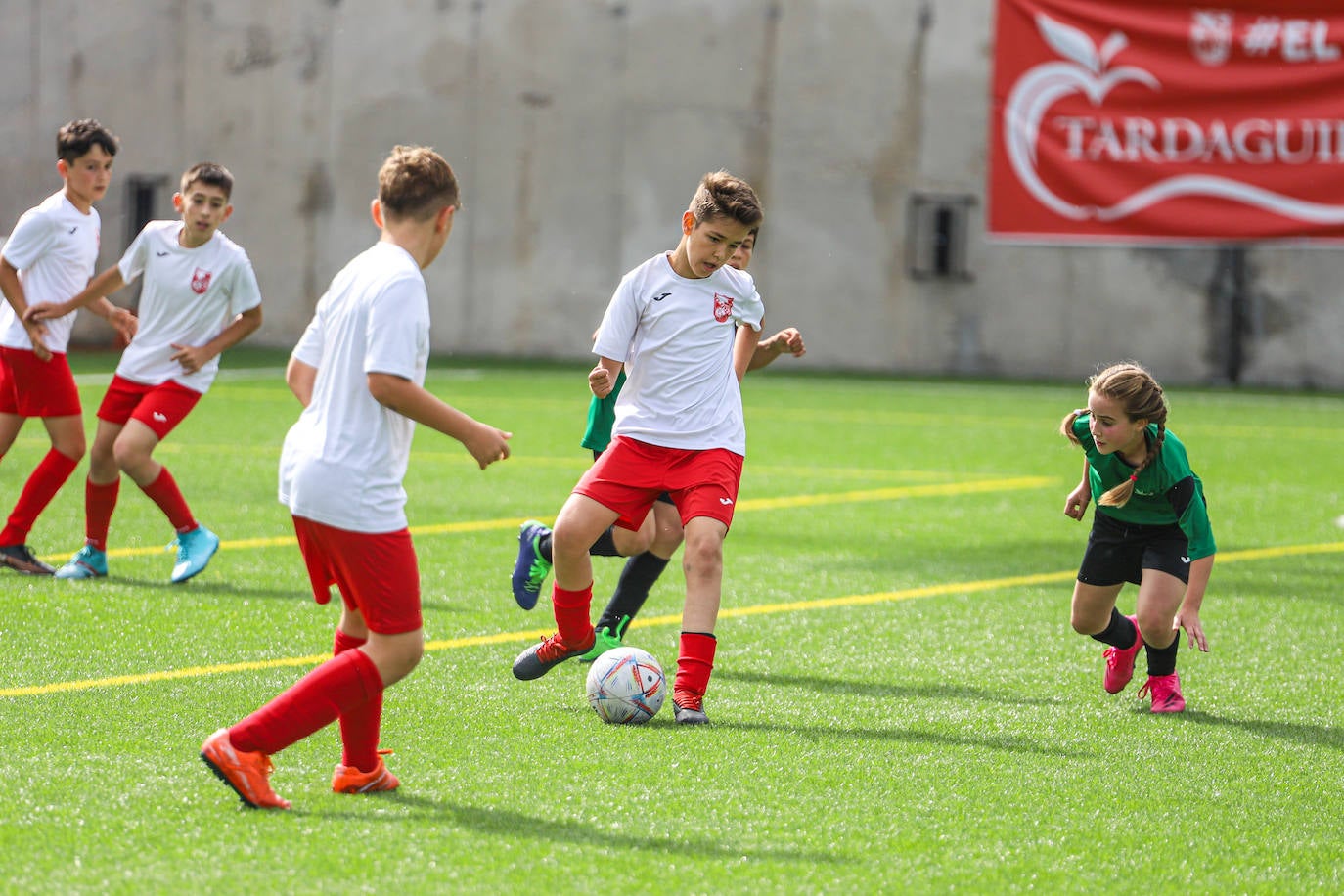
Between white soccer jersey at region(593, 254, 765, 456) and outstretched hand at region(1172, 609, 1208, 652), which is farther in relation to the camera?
white soccer jersey at region(593, 254, 765, 456)

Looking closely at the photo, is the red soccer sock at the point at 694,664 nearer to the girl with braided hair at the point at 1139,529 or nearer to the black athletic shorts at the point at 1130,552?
the girl with braided hair at the point at 1139,529

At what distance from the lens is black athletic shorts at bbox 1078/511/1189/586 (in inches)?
227

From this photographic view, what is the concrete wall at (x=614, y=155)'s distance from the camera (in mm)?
22688

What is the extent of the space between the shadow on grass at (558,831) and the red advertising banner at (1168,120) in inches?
770

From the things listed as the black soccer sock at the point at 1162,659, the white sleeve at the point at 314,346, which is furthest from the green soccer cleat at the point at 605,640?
the white sleeve at the point at 314,346

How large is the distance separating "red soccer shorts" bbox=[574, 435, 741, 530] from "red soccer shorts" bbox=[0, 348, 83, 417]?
11.2ft

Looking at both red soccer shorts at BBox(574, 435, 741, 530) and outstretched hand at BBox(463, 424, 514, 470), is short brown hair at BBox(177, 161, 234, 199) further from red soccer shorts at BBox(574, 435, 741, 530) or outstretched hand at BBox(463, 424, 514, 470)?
outstretched hand at BBox(463, 424, 514, 470)

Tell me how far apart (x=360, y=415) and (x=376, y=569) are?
367 mm

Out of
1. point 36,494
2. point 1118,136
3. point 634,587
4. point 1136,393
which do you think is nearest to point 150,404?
point 36,494

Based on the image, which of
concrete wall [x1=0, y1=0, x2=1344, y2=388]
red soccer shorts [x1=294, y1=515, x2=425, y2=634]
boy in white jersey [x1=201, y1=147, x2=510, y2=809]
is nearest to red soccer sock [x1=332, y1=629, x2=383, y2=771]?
boy in white jersey [x1=201, y1=147, x2=510, y2=809]

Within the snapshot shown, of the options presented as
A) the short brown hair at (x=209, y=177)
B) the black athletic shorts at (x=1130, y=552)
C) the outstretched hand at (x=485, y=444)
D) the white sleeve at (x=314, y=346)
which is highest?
the short brown hair at (x=209, y=177)

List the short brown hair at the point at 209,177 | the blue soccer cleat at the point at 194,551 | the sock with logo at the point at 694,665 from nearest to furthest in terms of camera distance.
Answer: the sock with logo at the point at 694,665
the short brown hair at the point at 209,177
the blue soccer cleat at the point at 194,551

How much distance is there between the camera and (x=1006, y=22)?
74.0 feet

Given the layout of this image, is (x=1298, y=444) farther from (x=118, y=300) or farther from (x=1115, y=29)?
(x=118, y=300)
